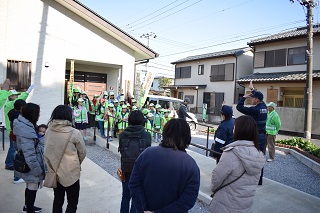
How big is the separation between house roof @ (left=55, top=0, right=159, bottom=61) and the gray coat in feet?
26.8

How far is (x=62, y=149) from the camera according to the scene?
270 centimetres

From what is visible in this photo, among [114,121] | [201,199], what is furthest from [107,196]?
[114,121]

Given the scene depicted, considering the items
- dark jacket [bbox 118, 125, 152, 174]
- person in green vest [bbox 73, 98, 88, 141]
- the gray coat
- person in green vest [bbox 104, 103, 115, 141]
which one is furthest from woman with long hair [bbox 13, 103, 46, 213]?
person in green vest [bbox 73, 98, 88, 141]

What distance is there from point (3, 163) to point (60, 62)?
5.63 m

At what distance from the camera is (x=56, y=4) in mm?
9938

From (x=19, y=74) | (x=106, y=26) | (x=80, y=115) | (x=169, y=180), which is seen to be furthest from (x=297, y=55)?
(x=169, y=180)

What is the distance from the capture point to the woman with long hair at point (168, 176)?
1.80 metres

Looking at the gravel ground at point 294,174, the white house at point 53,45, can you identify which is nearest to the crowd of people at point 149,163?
the gravel ground at point 294,174

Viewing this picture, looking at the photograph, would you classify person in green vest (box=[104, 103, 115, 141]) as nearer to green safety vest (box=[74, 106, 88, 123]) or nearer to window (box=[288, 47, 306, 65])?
green safety vest (box=[74, 106, 88, 123])

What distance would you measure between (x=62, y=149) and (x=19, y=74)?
8028 mm

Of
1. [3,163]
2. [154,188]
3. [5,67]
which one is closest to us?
[154,188]

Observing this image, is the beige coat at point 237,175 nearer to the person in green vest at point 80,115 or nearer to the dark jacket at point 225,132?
the dark jacket at point 225,132

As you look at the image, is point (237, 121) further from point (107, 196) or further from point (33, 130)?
point (107, 196)

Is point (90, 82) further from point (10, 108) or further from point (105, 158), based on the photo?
point (10, 108)
